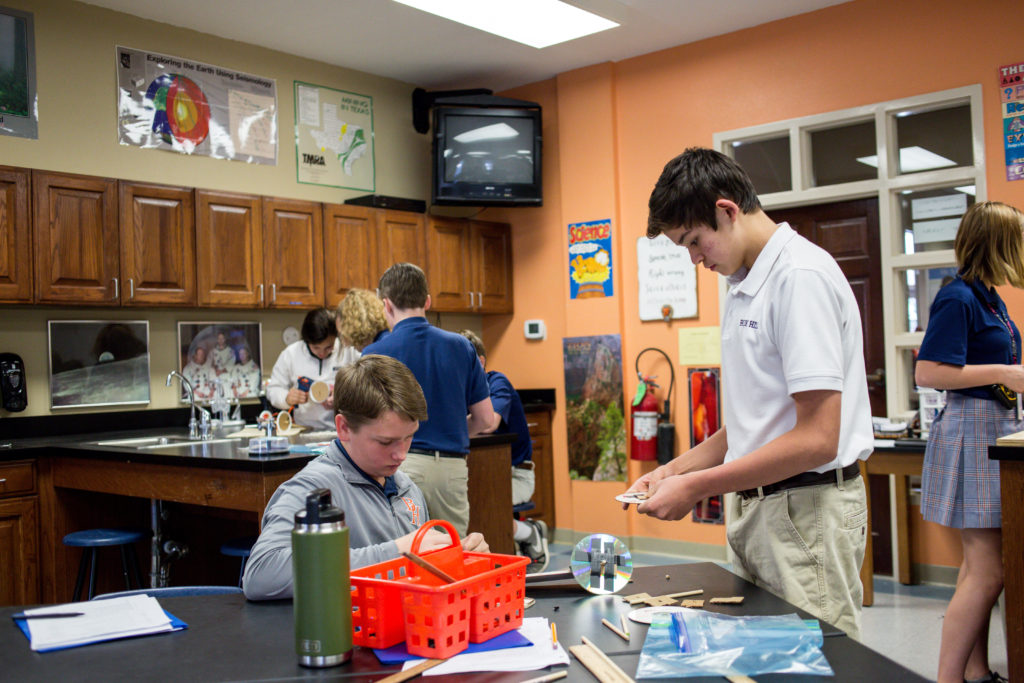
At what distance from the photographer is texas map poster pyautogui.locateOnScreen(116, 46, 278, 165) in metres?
4.82

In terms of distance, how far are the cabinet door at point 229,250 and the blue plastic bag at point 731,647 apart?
3.96 m

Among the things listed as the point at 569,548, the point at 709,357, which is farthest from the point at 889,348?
the point at 569,548

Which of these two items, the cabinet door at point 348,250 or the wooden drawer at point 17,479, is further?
the cabinet door at point 348,250

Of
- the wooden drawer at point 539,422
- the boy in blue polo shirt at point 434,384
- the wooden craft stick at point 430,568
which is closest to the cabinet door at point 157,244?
the boy in blue polo shirt at point 434,384

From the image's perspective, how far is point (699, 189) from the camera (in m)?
1.69

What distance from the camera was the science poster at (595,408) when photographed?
5.71m

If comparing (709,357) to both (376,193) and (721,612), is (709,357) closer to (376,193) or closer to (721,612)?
(376,193)

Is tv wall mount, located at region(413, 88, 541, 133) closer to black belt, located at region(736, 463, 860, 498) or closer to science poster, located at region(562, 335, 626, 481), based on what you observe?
science poster, located at region(562, 335, 626, 481)

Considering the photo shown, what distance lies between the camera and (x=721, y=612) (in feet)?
4.86

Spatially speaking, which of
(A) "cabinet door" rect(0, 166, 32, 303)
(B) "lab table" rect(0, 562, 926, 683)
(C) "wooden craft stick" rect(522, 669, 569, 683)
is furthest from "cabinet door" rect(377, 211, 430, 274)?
(C) "wooden craft stick" rect(522, 669, 569, 683)

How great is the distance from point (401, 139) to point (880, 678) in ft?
18.3

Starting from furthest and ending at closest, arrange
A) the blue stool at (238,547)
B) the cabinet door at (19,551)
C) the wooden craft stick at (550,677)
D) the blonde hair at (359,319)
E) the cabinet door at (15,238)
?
the cabinet door at (15,238) → the blonde hair at (359,319) → the cabinet door at (19,551) → the blue stool at (238,547) → the wooden craft stick at (550,677)

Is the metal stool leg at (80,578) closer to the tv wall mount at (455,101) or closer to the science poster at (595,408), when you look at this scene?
the science poster at (595,408)

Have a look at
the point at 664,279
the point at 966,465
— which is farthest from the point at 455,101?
the point at 966,465
